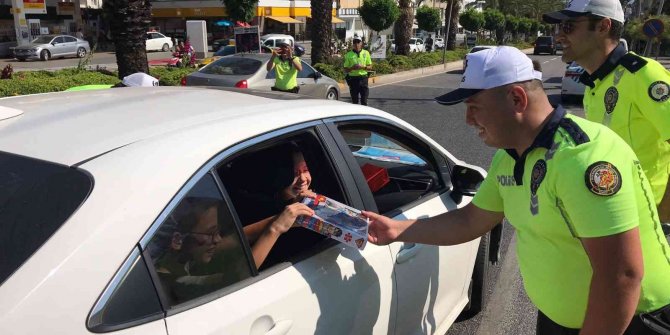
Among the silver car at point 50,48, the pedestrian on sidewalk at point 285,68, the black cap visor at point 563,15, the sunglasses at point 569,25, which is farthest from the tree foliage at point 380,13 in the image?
the sunglasses at point 569,25

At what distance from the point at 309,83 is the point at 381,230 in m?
11.1

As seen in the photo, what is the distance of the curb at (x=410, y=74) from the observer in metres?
20.7

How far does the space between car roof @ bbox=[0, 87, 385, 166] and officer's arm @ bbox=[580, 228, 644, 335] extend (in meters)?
1.14

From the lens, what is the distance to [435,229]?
2205mm

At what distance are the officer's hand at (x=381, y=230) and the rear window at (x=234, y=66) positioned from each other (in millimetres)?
9738

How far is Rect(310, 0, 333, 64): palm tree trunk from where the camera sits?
63.8ft

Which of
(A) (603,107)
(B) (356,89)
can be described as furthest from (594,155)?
(B) (356,89)

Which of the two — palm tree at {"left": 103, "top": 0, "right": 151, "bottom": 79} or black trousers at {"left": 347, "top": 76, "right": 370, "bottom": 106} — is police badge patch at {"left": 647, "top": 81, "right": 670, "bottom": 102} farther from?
palm tree at {"left": 103, "top": 0, "right": 151, "bottom": 79}

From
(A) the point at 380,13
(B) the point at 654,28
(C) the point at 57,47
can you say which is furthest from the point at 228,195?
(C) the point at 57,47

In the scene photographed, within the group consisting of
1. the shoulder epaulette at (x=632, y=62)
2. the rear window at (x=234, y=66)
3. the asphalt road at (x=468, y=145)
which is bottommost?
the asphalt road at (x=468, y=145)

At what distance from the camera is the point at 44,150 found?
1591 mm

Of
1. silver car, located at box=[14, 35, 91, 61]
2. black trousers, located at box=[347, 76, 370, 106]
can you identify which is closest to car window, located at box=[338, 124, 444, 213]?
black trousers, located at box=[347, 76, 370, 106]

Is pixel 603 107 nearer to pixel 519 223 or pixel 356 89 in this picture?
pixel 519 223

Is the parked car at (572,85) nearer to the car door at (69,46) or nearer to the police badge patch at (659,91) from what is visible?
the police badge patch at (659,91)
